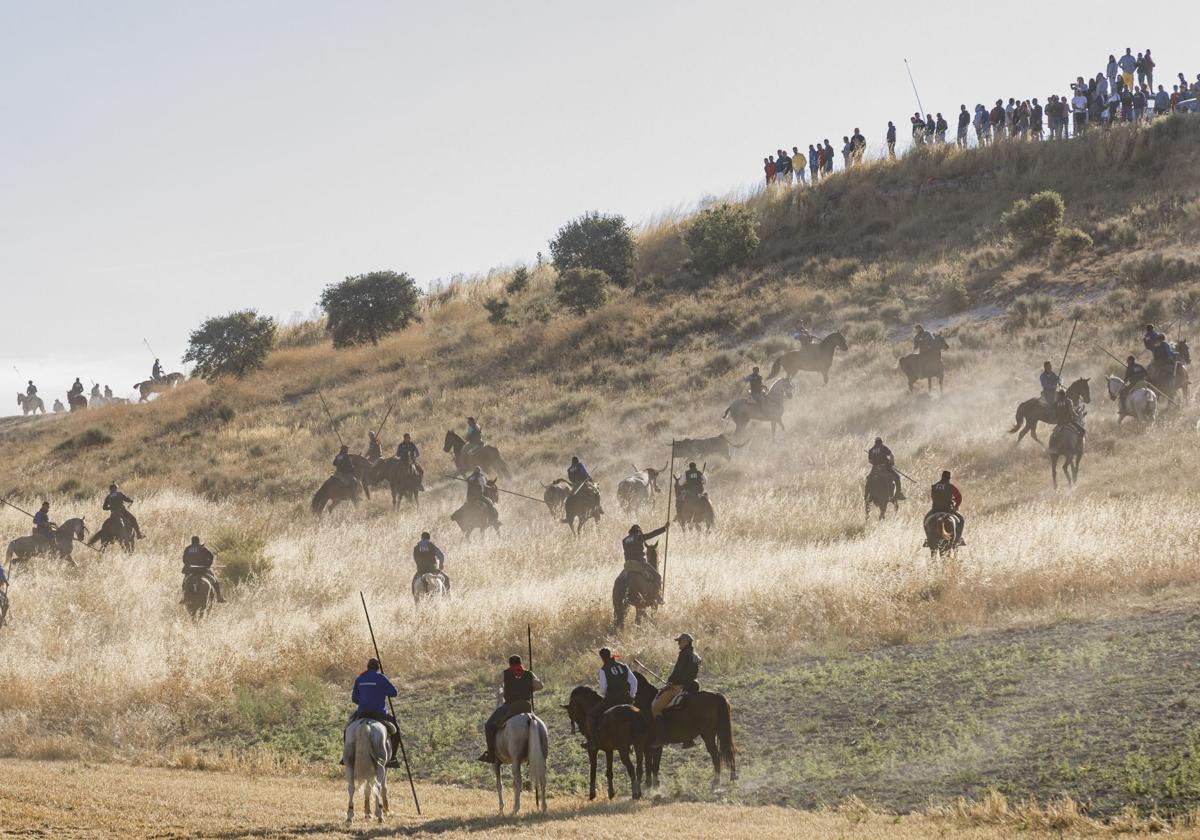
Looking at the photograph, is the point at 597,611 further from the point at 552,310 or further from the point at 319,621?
the point at 552,310

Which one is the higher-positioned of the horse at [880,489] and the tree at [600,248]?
the tree at [600,248]

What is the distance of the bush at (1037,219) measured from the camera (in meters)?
52.7

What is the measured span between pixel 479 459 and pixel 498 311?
23.0 meters

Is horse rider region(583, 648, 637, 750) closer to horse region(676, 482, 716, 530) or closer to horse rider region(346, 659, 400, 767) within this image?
horse rider region(346, 659, 400, 767)

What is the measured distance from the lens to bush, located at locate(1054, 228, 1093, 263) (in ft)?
169

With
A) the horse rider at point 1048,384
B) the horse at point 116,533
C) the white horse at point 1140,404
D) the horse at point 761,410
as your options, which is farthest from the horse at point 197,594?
the white horse at point 1140,404

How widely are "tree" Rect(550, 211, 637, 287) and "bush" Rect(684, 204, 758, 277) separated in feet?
11.4

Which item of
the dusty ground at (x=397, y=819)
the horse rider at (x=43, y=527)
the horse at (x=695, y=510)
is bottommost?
the dusty ground at (x=397, y=819)

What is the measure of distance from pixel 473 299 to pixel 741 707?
53.7 m

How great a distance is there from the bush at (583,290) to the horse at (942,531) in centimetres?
3670

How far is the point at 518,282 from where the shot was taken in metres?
68.9

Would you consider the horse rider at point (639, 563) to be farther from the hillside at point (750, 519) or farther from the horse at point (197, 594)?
the horse at point (197, 594)

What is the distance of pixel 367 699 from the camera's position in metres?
13.6

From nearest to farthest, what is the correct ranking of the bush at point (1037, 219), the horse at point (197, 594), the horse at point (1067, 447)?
the horse at point (197, 594)
the horse at point (1067, 447)
the bush at point (1037, 219)
